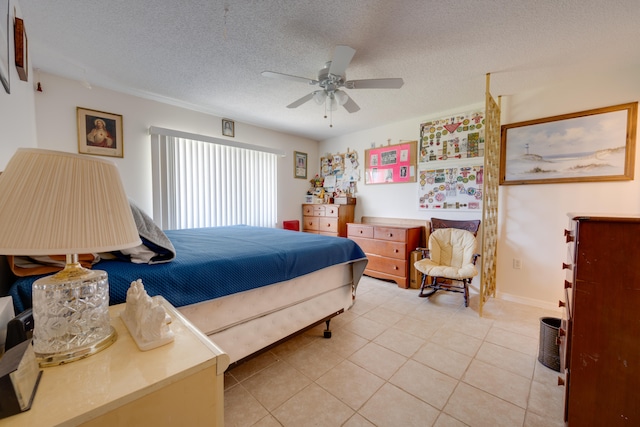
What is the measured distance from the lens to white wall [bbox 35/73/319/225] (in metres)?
2.54

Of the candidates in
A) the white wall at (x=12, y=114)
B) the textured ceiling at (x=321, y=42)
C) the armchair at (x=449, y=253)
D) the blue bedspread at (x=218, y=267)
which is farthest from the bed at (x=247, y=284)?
the textured ceiling at (x=321, y=42)

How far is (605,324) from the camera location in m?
1.08

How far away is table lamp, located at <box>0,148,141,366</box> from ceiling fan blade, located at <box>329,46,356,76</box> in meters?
1.59

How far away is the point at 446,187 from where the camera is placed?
11.2 feet

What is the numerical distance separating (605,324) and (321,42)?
2.37m

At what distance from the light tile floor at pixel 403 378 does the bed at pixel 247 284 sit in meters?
0.23

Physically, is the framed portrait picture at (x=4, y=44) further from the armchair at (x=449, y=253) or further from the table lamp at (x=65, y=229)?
the armchair at (x=449, y=253)

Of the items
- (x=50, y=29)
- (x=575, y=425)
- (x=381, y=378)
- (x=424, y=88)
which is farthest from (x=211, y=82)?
(x=575, y=425)

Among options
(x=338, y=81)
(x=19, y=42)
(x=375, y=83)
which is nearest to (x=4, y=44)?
(x=19, y=42)

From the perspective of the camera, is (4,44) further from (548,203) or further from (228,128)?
(548,203)

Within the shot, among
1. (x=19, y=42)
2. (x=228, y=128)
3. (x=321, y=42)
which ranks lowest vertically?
(x=19, y=42)

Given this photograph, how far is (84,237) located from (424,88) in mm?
3094

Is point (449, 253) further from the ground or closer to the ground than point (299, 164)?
closer to the ground

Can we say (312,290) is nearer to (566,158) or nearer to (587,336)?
(587,336)
